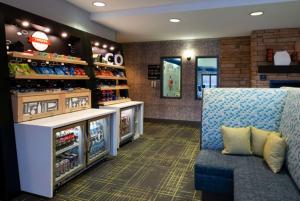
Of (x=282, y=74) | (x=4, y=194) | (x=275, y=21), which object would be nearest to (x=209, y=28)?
(x=275, y=21)

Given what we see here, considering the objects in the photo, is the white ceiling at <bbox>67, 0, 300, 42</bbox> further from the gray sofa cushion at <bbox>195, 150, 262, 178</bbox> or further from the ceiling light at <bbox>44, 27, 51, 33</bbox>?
the gray sofa cushion at <bbox>195, 150, 262, 178</bbox>

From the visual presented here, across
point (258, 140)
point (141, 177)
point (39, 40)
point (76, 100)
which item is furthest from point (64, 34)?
point (258, 140)

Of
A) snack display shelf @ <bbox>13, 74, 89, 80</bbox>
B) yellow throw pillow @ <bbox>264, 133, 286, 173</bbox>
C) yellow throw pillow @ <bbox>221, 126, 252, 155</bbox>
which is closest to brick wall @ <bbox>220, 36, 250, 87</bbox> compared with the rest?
yellow throw pillow @ <bbox>221, 126, 252, 155</bbox>

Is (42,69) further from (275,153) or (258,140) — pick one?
(275,153)

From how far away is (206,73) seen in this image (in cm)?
647

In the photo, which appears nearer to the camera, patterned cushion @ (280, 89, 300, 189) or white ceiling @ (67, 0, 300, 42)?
patterned cushion @ (280, 89, 300, 189)

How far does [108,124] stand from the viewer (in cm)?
376

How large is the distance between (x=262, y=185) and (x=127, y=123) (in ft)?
10.4

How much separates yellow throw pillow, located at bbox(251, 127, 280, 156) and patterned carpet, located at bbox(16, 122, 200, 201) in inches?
32.9

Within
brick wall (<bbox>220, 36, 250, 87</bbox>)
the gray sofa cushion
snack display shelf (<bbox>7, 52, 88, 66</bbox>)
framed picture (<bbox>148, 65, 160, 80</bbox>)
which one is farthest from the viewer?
framed picture (<bbox>148, 65, 160, 80</bbox>)

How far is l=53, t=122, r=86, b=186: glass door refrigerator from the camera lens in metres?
2.69

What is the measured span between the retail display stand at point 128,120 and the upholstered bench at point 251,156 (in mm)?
1869

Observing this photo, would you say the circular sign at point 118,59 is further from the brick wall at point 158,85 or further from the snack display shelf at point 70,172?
the snack display shelf at point 70,172

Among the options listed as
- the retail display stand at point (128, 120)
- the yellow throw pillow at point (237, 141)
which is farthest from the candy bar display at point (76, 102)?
the yellow throw pillow at point (237, 141)
